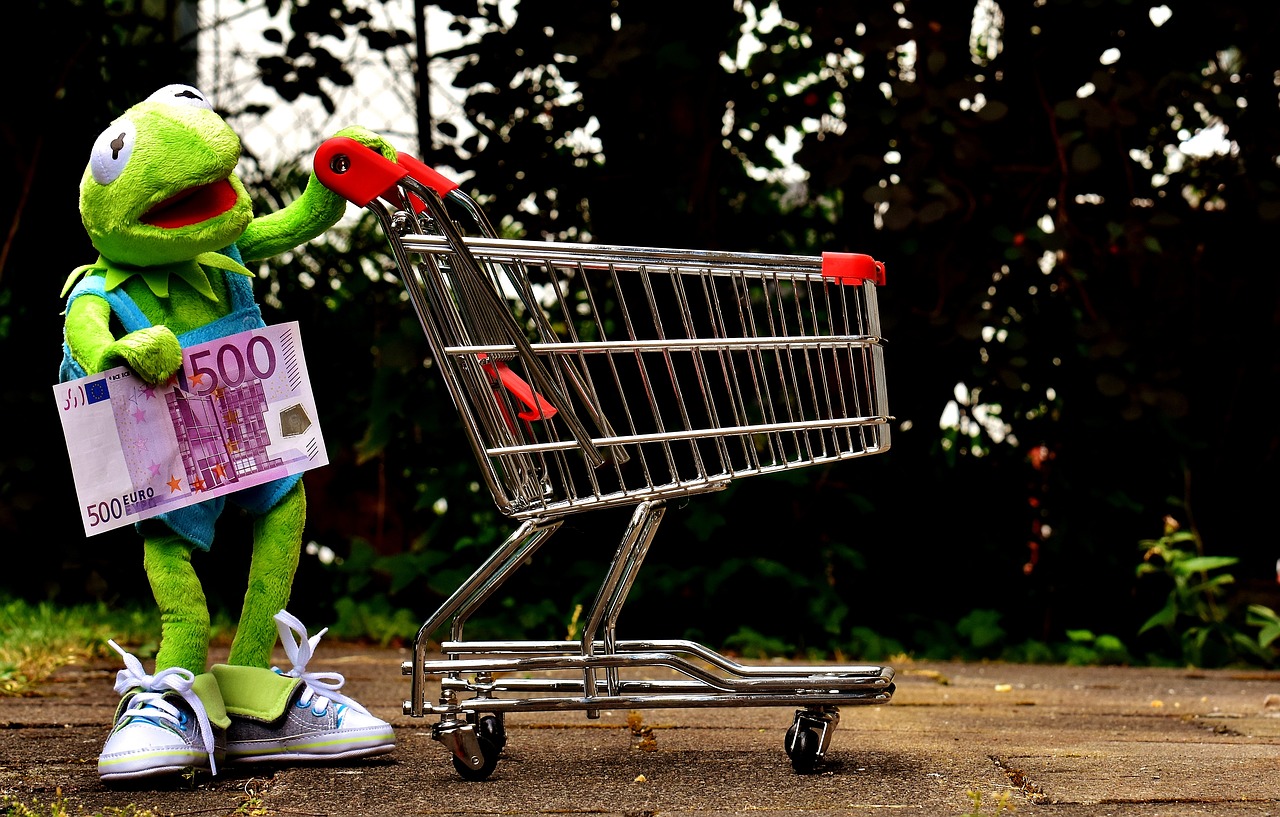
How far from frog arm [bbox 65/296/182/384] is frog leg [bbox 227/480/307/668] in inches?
14.9

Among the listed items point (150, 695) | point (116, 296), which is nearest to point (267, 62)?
point (116, 296)

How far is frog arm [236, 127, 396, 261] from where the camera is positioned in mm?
2471

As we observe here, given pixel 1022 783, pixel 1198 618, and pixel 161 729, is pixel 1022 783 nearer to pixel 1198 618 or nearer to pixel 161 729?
pixel 161 729

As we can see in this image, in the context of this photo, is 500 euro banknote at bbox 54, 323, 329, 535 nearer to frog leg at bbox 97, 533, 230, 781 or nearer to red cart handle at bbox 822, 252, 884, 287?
frog leg at bbox 97, 533, 230, 781

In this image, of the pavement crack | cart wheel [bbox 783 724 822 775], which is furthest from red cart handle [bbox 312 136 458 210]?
the pavement crack

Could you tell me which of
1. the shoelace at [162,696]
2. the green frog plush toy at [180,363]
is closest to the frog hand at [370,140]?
the green frog plush toy at [180,363]

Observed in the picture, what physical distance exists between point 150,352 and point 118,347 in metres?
0.05

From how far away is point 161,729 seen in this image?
86.0 inches

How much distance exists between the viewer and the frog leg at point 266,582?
243 cm

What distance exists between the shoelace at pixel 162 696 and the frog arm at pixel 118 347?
0.49 metres

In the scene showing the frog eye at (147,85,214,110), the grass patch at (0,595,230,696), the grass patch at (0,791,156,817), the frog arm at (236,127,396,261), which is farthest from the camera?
the grass patch at (0,595,230,696)

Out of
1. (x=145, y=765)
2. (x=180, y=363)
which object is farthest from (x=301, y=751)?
(x=180, y=363)

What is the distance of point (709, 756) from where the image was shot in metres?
2.45

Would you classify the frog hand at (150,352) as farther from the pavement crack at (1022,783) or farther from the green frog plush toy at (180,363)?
the pavement crack at (1022,783)
